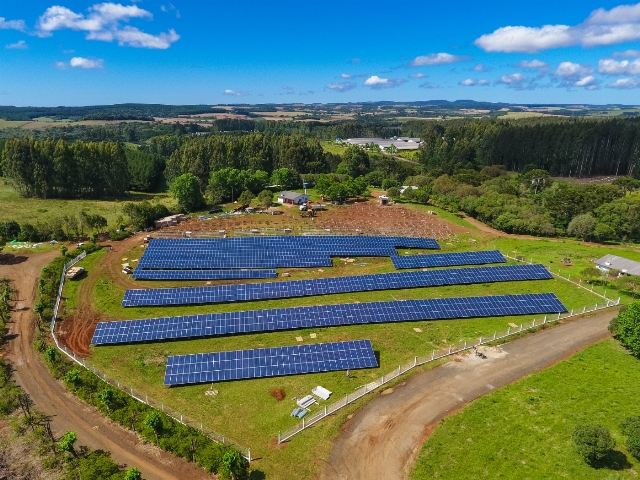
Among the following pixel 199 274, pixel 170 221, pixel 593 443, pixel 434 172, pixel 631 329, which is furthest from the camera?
→ pixel 434 172

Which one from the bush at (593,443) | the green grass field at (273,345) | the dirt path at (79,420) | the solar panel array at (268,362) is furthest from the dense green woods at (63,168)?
the bush at (593,443)

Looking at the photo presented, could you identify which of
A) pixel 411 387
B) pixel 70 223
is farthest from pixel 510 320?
pixel 70 223

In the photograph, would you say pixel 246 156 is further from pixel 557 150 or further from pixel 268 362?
pixel 557 150

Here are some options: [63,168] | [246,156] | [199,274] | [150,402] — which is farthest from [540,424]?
[246,156]

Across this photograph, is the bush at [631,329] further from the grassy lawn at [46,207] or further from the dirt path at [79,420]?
the grassy lawn at [46,207]

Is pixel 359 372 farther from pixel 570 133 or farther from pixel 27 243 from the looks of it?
pixel 570 133

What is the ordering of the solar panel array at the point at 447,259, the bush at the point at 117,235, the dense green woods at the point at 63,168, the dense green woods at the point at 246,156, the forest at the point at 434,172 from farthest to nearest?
1. the dense green woods at the point at 246,156
2. the dense green woods at the point at 63,168
3. the forest at the point at 434,172
4. the bush at the point at 117,235
5. the solar panel array at the point at 447,259
